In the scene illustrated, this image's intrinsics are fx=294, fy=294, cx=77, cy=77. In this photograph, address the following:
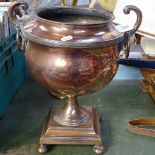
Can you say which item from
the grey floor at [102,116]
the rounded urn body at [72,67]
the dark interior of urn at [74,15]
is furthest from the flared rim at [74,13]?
the grey floor at [102,116]

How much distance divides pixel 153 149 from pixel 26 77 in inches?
29.7

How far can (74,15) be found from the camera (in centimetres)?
105

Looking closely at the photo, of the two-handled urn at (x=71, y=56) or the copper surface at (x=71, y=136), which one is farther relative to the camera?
the copper surface at (x=71, y=136)

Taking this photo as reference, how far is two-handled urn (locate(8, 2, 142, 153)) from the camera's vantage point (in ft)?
2.78

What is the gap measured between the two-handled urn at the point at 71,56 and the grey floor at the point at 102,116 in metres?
0.06

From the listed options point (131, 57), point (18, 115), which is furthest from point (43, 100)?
point (131, 57)

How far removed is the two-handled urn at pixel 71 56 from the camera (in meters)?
0.85

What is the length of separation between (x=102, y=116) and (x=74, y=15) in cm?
42

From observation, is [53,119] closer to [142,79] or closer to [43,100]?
[43,100]

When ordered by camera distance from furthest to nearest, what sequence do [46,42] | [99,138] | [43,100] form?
1. [43,100]
2. [99,138]
3. [46,42]

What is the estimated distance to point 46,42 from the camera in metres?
0.85

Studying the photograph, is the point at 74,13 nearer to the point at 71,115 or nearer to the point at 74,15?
the point at 74,15

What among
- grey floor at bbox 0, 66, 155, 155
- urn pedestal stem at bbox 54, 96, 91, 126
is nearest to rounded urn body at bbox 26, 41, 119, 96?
urn pedestal stem at bbox 54, 96, 91, 126

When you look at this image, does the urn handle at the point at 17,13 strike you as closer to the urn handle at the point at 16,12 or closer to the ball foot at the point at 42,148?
the urn handle at the point at 16,12
